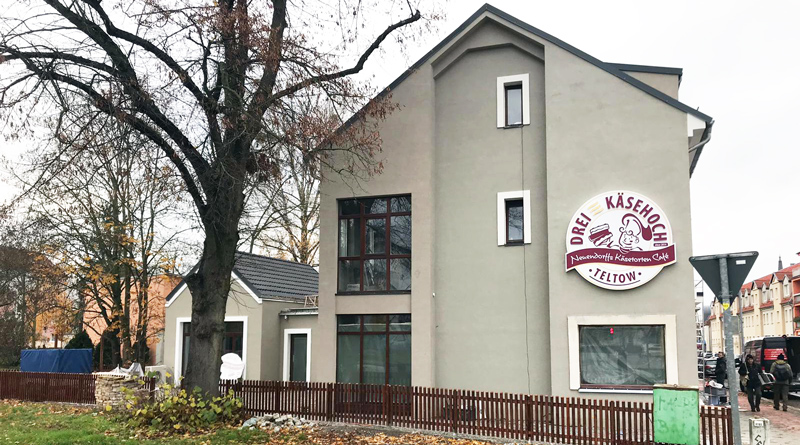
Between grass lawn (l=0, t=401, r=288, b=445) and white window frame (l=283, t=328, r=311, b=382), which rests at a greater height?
white window frame (l=283, t=328, r=311, b=382)

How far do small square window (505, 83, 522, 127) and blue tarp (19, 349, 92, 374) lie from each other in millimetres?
18874

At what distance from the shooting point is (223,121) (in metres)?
12.7

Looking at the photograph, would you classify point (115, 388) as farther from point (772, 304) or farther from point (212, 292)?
point (772, 304)

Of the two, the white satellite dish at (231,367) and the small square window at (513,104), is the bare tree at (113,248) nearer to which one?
the white satellite dish at (231,367)

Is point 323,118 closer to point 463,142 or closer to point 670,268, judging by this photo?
point 463,142

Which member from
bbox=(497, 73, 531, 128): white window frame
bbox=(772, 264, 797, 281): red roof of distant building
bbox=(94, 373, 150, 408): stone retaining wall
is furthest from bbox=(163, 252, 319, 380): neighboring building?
bbox=(772, 264, 797, 281): red roof of distant building

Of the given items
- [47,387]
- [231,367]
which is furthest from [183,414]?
[47,387]

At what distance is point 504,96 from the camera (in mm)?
15477

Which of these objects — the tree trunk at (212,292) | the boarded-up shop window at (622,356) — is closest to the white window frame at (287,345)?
the tree trunk at (212,292)

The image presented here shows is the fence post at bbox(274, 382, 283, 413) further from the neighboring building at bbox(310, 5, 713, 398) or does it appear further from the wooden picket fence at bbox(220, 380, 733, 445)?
the neighboring building at bbox(310, 5, 713, 398)

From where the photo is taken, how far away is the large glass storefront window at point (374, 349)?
49.4 ft

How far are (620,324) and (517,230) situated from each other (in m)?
3.05

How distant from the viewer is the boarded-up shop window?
13273 millimetres

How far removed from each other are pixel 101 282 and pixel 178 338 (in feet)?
25.6
